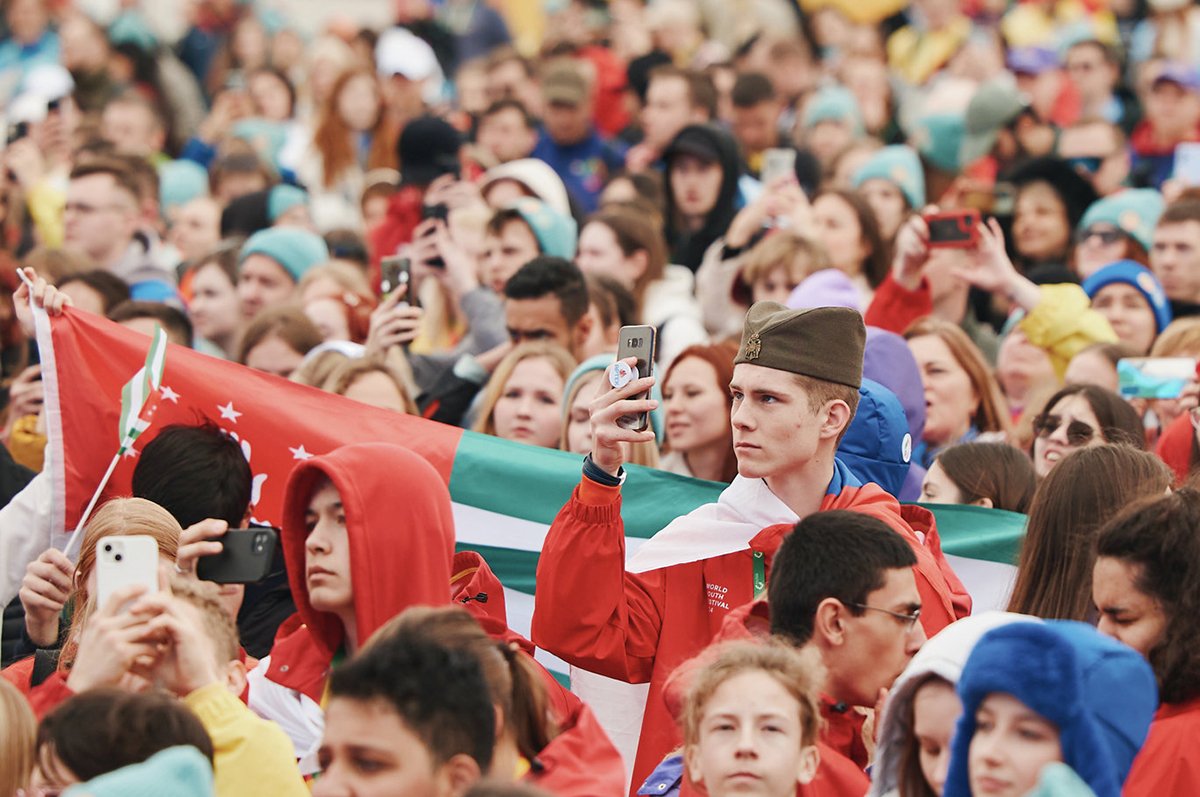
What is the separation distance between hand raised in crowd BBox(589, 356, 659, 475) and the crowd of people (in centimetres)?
1

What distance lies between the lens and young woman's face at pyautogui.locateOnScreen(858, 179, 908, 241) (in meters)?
11.5

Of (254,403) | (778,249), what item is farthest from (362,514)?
(778,249)

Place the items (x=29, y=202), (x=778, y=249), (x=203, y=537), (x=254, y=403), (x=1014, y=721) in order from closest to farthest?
(x=1014, y=721), (x=203, y=537), (x=254, y=403), (x=778, y=249), (x=29, y=202)

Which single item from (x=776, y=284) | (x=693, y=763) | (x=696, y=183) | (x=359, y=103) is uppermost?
(x=359, y=103)

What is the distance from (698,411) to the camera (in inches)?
302

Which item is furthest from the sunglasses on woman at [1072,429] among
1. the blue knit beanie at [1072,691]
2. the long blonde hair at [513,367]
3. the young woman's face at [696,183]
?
the young woman's face at [696,183]

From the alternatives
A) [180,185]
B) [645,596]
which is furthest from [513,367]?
[180,185]

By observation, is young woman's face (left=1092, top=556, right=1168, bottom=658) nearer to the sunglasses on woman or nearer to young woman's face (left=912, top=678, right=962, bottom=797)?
young woman's face (left=912, top=678, right=962, bottom=797)

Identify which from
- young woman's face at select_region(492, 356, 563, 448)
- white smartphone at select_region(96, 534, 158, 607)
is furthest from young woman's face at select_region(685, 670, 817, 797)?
young woman's face at select_region(492, 356, 563, 448)

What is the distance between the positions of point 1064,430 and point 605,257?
379 centimetres

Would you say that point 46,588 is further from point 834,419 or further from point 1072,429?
point 1072,429

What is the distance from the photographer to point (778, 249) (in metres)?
9.52

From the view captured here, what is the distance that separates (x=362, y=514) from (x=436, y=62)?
1387 centimetres

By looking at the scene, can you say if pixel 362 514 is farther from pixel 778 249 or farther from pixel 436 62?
pixel 436 62
